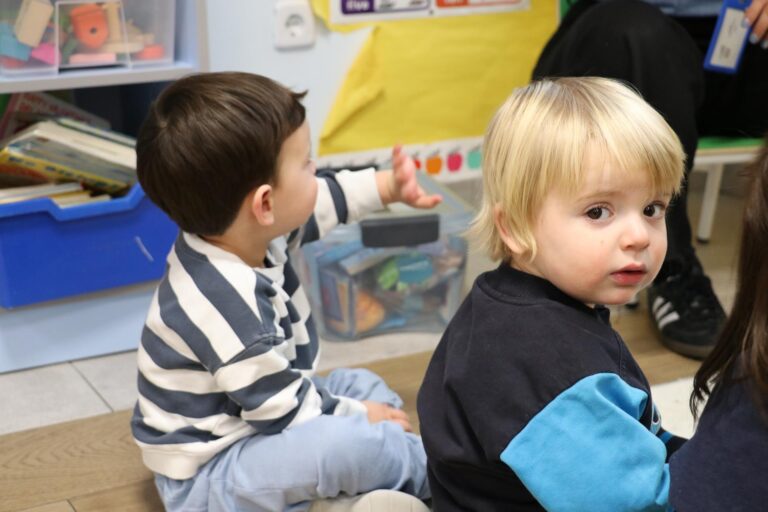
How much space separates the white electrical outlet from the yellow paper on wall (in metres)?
0.03

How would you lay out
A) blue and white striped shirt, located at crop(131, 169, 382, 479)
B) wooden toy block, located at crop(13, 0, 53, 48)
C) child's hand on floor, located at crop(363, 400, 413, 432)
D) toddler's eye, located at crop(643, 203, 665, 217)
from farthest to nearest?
wooden toy block, located at crop(13, 0, 53, 48) → child's hand on floor, located at crop(363, 400, 413, 432) → blue and white striped shirt, located at crop(131, 169, 382, 479) → toddler's eye, located at crop(643, 203, 665, 217)

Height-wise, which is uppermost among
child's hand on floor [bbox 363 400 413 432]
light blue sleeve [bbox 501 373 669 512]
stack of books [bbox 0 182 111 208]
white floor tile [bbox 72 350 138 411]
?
light blue sleeve [bbox 501 373 669 512]

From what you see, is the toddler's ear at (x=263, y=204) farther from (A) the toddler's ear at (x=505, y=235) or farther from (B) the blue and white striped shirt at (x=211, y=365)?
(A) the toddler's ear at (x=505, y=235)

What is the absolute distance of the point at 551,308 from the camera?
875 mm

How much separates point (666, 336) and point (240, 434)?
0.82 metres

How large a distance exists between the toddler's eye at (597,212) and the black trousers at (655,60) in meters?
0.76

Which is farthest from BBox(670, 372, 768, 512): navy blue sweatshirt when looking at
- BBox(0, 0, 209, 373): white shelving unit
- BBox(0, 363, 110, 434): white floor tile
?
BBox(0, 0, 209, 373): white shelving unit

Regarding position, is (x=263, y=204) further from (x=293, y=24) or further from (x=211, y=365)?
(x=293, y=24)

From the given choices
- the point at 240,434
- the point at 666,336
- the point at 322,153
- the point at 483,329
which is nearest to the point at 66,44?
the point at 322,153

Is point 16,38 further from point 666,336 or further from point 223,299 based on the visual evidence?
point 666,336

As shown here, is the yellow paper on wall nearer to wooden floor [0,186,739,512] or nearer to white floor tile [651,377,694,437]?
wooden floor [0,186,739,512]

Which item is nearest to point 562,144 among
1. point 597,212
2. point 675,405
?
point 597,212

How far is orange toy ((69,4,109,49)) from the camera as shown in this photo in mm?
1544

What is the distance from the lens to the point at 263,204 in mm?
1163
